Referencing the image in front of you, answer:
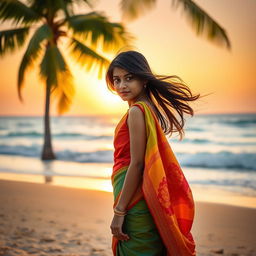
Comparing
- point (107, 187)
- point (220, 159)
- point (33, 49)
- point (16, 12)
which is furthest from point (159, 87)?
point (220, 159)

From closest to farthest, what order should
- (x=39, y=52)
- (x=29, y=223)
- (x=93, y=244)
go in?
1. (x=93, y=244)
2. (x=29, y=223)
3. (x=39, y=52)

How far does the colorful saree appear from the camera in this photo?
4.94 ft

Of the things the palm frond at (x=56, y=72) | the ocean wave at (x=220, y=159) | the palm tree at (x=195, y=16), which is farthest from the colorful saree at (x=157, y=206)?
the ocean wave at (x=220, y=159)

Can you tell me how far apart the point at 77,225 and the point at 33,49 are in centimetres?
726

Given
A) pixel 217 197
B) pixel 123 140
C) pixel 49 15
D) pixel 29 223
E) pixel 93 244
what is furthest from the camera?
pixel 49 15

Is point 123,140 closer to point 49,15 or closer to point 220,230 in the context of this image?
point 220,230

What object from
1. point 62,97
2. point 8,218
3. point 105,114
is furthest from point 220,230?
point 105,114

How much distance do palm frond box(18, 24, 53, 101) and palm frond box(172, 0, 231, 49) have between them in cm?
449

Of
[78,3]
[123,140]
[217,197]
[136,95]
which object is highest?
[78,3]

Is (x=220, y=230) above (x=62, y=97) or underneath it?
underneath

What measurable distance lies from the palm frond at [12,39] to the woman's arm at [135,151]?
1103cm

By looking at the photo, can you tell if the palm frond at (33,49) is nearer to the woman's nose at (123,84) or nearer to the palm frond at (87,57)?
the palm frond at (87,57)

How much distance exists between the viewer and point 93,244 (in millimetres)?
3691

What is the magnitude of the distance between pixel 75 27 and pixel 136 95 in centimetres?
1056
